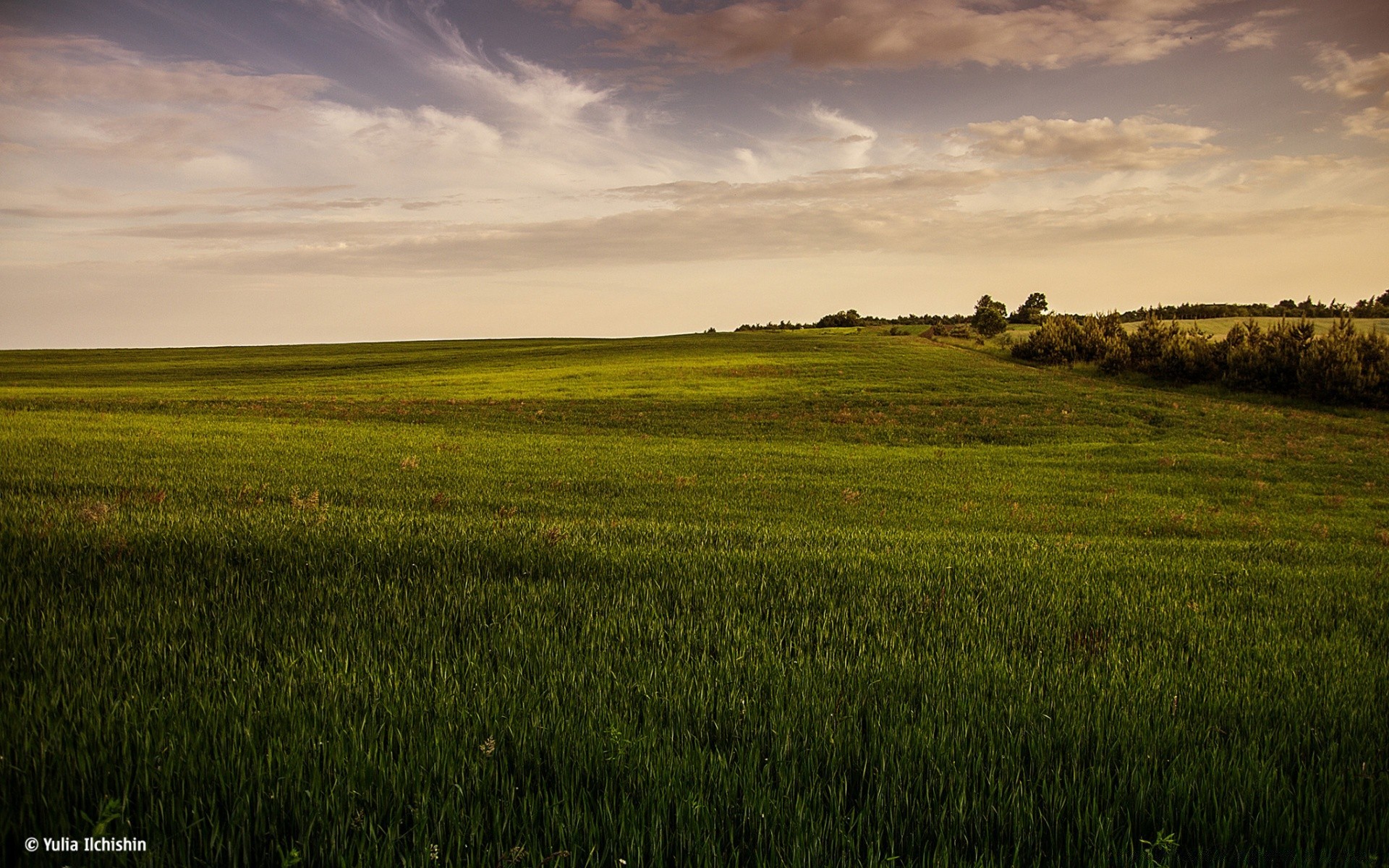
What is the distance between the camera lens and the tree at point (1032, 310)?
122506mm

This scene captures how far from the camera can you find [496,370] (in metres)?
69.4

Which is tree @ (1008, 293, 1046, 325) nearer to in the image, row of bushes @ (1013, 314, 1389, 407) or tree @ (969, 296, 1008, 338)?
tree @ (969, 296, 1008, 338)

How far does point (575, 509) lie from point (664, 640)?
1289cm

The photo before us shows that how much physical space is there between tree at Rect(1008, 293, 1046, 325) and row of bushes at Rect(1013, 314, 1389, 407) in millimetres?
53619

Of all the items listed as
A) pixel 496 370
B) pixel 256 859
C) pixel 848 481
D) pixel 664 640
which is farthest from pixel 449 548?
pixel 496 370

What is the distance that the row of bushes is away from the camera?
47469mm

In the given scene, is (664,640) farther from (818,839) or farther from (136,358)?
(136,358)

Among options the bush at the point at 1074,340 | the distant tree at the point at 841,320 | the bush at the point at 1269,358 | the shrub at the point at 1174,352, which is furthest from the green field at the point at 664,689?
the distant tree at the point at 841,320

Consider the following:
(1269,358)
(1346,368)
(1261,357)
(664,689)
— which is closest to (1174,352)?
(1261,357)

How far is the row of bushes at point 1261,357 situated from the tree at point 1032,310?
176 ft

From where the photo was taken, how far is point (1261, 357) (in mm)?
52531

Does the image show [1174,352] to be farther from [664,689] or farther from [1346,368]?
[664,689]

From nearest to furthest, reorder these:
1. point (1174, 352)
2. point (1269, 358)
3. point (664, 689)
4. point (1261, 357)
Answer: point (664, 689) < point (1269, 358) < point (1261, 357) < point (1174, 352)

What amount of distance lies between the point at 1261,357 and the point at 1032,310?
82.7 metres
